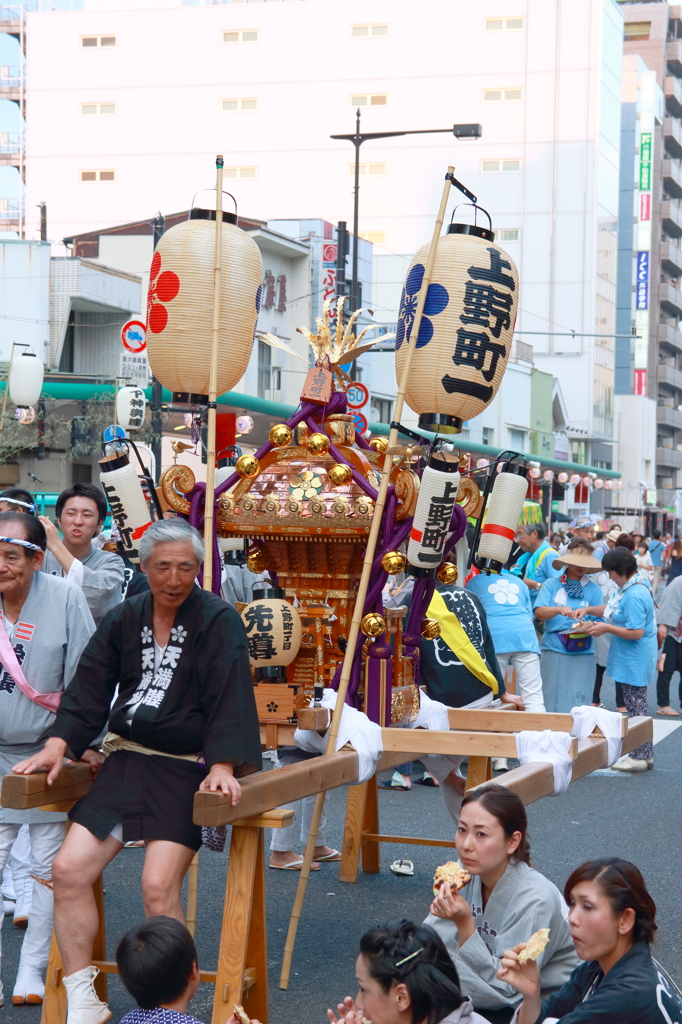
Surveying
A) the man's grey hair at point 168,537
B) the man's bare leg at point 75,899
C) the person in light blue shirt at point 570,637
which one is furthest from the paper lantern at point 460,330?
the person in light blue shirt at point 570,637

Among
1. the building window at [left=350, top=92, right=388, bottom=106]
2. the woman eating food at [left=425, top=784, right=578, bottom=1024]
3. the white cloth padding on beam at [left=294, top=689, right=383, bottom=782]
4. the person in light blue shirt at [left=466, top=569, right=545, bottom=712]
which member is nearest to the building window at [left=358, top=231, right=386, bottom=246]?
the building window at [left=350, top=92, right=388, bottom=106]

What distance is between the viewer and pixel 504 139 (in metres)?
53.3

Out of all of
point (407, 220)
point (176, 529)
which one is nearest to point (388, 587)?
point (176, 529)

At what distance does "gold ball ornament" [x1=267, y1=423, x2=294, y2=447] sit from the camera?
5.51 metres

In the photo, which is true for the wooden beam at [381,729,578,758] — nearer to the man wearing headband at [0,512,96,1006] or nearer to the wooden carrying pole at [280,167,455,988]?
the wooden carrying pole at [280,167,455,988]

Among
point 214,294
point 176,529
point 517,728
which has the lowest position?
point 517,728

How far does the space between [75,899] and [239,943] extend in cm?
55

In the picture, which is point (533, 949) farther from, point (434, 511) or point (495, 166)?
point (495, 166)

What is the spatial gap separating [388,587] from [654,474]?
63375mm

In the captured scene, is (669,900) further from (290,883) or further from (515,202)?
(515,202)

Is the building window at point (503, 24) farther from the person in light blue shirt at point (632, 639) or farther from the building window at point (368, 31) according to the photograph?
the person in light blue shirt at point (632, 639)

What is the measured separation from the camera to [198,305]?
5.29 m

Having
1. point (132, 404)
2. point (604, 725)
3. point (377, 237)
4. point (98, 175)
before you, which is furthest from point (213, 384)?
point (98, 175)

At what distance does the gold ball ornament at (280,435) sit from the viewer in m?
5.51
